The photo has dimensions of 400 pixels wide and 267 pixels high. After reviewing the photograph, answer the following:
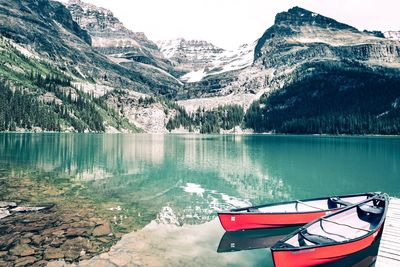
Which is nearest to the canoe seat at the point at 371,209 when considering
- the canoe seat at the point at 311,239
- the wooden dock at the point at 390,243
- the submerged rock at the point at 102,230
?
the wooden dock at the point at 390,243

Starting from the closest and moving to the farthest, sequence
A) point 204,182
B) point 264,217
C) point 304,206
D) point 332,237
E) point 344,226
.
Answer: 1. point 332,237
2. point 344,226
3. point 264,217
4. point 304,206
5. point 204,182

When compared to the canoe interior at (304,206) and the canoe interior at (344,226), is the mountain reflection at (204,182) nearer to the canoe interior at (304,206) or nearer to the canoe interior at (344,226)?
the canoe interior at (304,206)

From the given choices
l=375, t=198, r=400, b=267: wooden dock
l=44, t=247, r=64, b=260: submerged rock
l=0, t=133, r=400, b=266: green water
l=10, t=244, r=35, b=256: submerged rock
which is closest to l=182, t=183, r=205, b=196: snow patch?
l=0, t=133, r=400, b=266: green water

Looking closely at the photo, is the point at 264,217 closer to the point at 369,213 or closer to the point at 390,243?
the point at 369,213

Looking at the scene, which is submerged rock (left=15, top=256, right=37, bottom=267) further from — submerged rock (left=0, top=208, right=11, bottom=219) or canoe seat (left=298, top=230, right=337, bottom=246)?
canoe seat (left=298, top=230, right=337, bottom=246)

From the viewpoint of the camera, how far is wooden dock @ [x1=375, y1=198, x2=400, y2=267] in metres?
18.6

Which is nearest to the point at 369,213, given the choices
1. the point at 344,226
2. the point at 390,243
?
the point at 344,226

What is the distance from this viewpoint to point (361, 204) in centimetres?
2802

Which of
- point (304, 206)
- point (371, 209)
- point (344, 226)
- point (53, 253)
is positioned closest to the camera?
point (53, 253)

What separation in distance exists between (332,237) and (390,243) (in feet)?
11.9

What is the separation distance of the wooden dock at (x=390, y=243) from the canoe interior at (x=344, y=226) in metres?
0.81

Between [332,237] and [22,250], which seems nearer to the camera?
[22,250]

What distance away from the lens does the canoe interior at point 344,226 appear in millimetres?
20719

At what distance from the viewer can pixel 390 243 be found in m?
21.2
